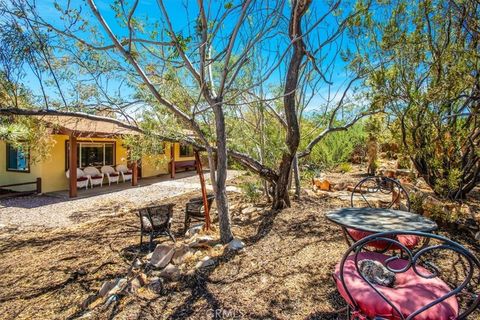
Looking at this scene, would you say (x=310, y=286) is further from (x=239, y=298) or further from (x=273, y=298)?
(x=239, y=298)

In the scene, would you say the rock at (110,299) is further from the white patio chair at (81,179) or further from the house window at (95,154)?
the house window at (95,154)

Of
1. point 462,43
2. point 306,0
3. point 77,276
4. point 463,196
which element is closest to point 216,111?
point 306,0

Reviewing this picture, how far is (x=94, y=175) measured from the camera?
1105cm

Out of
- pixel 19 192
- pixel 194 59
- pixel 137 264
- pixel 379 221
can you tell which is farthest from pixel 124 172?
pixel 379 221

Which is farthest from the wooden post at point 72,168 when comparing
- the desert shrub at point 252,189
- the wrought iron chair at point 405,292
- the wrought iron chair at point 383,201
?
the wrought iron chair at point 405,292

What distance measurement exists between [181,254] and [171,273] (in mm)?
532

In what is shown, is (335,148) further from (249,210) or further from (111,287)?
(111,287)

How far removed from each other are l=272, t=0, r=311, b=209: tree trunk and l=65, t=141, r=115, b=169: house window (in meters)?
8.88

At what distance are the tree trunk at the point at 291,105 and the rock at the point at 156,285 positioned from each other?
3.10 m

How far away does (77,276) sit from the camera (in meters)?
3.93

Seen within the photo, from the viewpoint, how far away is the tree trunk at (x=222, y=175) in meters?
4.09

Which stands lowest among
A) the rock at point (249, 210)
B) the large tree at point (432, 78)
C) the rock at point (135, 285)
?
the rock at point (135, 285)

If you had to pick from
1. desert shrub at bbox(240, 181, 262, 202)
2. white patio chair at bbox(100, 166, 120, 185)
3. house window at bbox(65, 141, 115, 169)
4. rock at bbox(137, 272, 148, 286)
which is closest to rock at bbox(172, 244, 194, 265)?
rock at bbox(137, 272, 148, 286)

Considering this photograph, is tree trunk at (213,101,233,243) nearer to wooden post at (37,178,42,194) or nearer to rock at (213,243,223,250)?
rock at (213,243,223,250)
